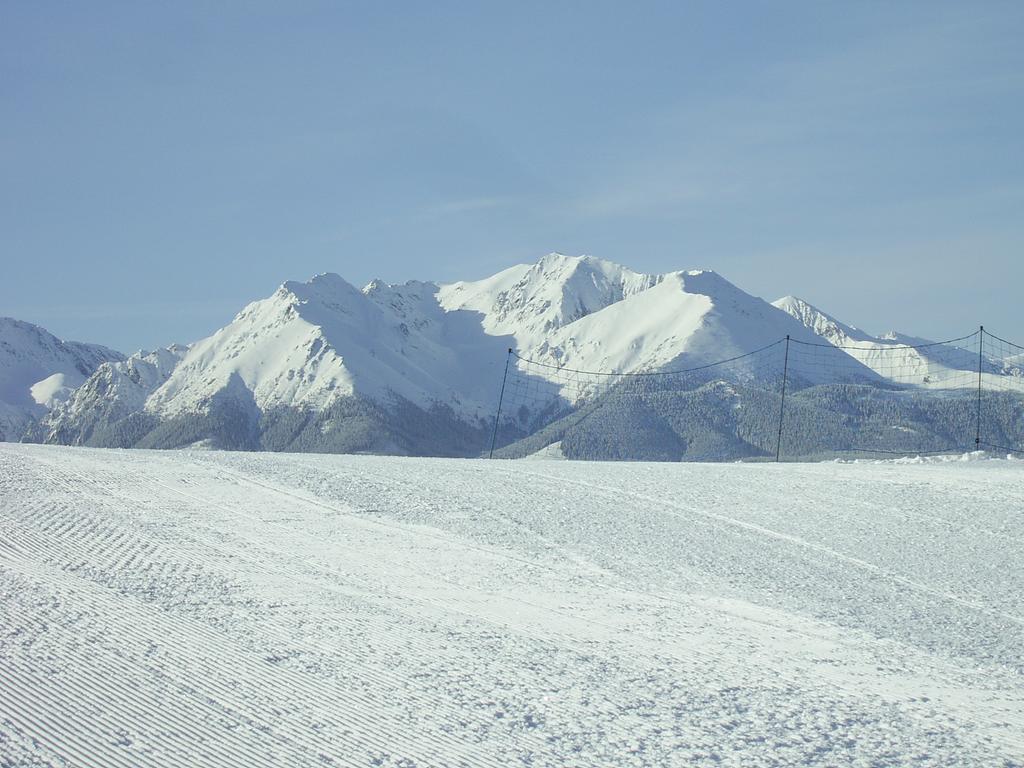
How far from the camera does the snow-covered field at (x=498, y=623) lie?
38.7 ft

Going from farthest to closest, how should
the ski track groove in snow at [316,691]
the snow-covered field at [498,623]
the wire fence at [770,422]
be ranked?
the wire fence at [770,422]
the snow-covered field at [498,623]
the ski track groove in snow at [316,691]

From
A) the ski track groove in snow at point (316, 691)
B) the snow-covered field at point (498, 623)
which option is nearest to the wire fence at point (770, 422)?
the snow-covered field at point (498, 623)

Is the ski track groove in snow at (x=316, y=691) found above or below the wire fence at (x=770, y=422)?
below

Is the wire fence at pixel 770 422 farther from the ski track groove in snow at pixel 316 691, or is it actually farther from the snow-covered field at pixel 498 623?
the ski track groove in snow at pixel 316 691

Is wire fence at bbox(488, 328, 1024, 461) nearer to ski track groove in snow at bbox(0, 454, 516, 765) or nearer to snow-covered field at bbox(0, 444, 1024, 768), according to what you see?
snow-covered field at bbox(0, 444, 1024, 768)

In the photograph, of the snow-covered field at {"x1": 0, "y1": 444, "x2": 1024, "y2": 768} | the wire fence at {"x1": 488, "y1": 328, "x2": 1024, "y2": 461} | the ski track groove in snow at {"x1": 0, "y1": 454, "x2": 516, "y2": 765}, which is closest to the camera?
the ski track groove in snow at {"x1": 0, "y1": 454, "x2": 516, "y2": 765}

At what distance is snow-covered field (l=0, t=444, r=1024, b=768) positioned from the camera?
11.8 m

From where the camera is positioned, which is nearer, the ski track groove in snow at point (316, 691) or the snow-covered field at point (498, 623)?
the ski track groove in snow at point (316, 691)

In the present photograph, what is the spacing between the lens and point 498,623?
16.9 metres

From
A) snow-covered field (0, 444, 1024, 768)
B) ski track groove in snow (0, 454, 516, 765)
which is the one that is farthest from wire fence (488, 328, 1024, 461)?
ski track groove in snow (0, 454, 516, 765)

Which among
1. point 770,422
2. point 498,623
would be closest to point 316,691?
point 498,623

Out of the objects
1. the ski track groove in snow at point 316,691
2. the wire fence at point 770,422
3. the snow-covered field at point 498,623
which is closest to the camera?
the ski track groove in snow at point 316,691

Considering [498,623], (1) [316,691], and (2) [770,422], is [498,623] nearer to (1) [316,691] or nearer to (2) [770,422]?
(1) [316,691]

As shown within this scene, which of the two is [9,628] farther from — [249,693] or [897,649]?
[897,649]
